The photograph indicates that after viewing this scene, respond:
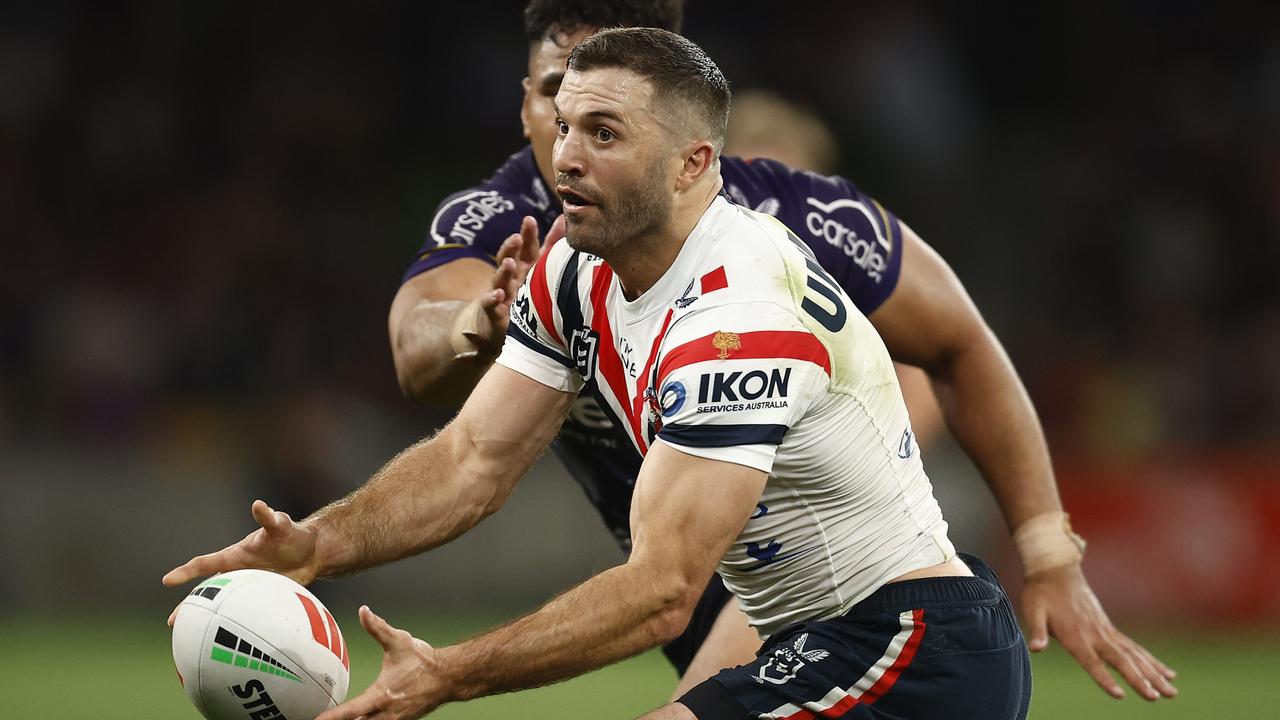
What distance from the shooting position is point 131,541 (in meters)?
12.9

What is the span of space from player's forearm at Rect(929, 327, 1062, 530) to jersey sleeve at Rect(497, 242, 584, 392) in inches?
52.2

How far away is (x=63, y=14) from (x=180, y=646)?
14.0m

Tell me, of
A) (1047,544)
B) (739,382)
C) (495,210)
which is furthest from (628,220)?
(1047,544)

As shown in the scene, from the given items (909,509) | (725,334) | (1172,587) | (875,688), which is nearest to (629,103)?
(725,334)

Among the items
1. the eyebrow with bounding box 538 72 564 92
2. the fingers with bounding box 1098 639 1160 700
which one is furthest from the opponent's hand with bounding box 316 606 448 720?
the eyebrow with bounding box 538 72 564 92

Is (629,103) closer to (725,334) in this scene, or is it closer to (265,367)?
(725,334)

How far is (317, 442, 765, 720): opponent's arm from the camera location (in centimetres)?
335

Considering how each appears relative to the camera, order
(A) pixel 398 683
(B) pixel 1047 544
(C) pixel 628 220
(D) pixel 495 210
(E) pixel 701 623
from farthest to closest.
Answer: (E) pixel 701 623 < (D) pixel 495 210 < (B) pixel 1047 544 < (C) pixel 628 220 < (A) pixel 398 683

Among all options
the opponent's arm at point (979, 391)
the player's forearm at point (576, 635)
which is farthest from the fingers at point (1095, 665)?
the player's forearm at point (576, 635)

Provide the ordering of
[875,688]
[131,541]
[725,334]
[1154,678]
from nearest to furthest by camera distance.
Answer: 1. [725,334]
2. [875,688]
3. [1154,678]
4. [131,541]

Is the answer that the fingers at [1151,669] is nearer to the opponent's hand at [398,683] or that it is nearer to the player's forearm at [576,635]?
the player's forearm at [576,635]

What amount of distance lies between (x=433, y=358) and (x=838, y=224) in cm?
134

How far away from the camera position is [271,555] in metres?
4.14

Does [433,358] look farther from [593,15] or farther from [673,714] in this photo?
[673,714]
